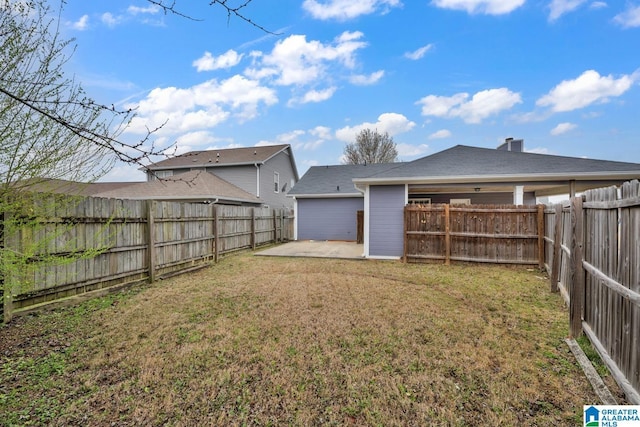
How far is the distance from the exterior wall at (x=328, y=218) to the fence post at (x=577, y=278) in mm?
11647

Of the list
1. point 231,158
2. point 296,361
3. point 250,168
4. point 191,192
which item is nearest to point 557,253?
point 296,361

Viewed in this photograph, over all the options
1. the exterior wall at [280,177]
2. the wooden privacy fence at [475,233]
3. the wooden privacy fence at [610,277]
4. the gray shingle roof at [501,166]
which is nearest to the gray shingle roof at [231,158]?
the exterior wall at [280,177]

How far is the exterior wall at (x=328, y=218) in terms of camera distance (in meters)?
15.5

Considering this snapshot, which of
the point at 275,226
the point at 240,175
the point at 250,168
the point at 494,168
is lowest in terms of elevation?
the point at 275,226

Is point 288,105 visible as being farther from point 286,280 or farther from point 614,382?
point 614,382

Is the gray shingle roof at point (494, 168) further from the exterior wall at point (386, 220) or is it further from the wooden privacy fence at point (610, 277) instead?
the wooden privacy fence at point (610, 277)

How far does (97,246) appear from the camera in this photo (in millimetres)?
5297

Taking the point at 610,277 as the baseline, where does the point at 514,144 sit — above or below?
above

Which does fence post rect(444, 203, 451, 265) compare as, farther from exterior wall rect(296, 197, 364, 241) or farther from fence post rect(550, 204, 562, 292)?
exterior wall rect(296, 197, 364, 241)

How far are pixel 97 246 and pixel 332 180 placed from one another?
1283 centimetres

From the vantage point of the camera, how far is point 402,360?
3.07 metres

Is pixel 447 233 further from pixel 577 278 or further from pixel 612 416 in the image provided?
A: pixel 612 416

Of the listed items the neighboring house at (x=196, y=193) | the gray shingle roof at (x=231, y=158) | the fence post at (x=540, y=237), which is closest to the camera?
the fence post at (x=540, y=237)

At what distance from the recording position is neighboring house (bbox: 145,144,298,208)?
59.1 ft
